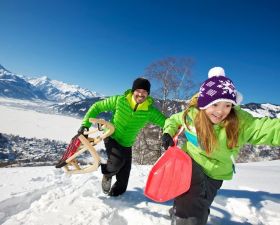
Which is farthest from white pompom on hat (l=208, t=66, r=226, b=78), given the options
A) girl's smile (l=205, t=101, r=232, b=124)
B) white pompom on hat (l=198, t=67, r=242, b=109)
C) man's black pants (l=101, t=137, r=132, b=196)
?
man's black pants (l=101, t=137, r=132, b=196)

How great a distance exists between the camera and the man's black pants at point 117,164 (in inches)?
202

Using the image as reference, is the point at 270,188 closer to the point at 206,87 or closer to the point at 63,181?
the point at 206,87

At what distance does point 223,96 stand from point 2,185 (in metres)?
4.64

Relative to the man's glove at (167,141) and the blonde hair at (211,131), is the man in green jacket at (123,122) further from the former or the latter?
the blonde hair at (211,131)

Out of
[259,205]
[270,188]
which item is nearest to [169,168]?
[259,205]

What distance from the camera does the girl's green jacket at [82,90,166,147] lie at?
5160 mm

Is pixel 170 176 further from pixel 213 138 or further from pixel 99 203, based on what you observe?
pixel 99 203

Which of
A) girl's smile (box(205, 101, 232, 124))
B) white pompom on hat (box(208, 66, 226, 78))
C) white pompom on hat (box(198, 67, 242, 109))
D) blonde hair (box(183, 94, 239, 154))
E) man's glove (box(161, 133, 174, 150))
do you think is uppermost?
white pompom on hat (box(208, 66, 226, 78))

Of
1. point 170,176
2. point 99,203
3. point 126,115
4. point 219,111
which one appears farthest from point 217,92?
point 99,203

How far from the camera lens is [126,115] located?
5.16 meters

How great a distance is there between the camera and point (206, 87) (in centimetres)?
320

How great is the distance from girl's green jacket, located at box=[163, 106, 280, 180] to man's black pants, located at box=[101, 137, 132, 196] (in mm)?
1880

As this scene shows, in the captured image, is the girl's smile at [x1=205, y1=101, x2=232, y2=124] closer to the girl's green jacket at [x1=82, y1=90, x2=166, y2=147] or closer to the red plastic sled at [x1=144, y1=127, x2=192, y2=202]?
the red plastic sled at [x1=144, y1=127, x2=192, y2=202]

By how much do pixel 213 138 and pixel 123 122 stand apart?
2.40 metres
